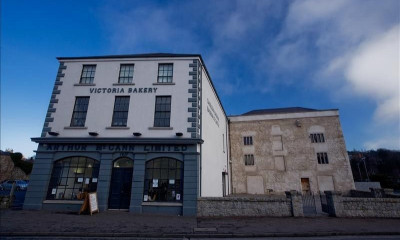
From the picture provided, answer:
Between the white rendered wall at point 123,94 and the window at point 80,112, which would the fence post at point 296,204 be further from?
the window at point 80,112

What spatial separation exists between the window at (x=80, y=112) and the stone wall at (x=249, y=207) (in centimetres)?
998

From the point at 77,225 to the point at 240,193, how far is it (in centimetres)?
2130

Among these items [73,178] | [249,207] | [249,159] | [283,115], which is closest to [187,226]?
[249,207]

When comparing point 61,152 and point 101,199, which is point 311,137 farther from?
point 61,152

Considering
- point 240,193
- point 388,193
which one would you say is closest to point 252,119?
point 240,193

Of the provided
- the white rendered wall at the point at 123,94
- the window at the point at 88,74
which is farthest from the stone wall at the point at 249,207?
the window at the point at 88,74

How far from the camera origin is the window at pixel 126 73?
14.9 meters

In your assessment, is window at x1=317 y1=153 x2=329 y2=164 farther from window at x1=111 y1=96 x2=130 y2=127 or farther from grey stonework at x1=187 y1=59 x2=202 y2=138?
window at x1=111 y1=96 x2=130 y2=127

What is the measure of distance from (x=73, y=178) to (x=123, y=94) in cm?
648

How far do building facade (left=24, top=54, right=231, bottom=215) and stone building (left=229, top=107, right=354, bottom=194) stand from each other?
44.7ft

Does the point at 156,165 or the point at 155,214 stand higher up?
the point at 156,165

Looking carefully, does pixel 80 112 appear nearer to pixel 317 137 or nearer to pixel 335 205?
pixel 335 205

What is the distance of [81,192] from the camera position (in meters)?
12.8

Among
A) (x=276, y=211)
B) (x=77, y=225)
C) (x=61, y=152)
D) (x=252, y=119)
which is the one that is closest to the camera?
(x=77, y=225)
